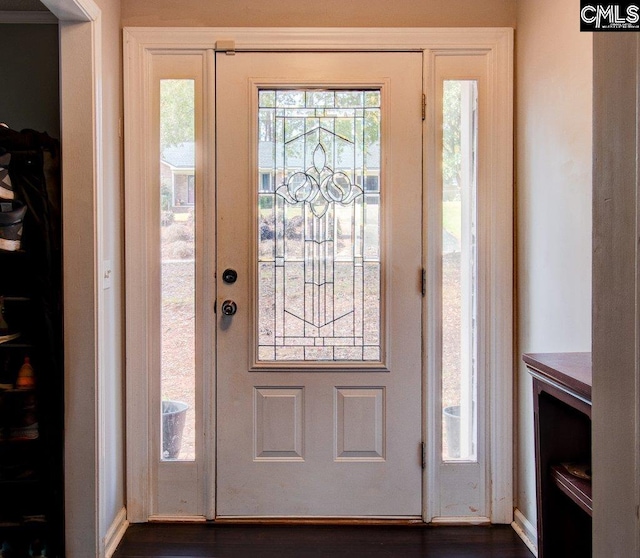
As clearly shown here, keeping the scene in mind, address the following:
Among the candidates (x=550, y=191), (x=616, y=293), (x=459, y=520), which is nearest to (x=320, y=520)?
(x=459, y=520)

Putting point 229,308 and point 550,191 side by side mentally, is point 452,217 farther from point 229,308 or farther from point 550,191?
point 229,308

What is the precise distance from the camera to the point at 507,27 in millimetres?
2273

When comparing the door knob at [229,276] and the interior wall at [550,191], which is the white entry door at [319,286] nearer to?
the door knob at [229,276]

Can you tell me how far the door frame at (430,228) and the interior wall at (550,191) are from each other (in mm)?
61

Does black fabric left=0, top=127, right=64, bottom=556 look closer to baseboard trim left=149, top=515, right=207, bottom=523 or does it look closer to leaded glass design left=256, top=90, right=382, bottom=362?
baseboard trim left=149, top=515, right=207, bottom=523

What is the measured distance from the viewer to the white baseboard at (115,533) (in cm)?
207

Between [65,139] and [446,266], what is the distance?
161 cm

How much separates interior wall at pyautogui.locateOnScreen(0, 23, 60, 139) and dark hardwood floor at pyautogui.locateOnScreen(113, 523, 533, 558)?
1.82 m

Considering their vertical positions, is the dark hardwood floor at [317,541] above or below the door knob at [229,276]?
below

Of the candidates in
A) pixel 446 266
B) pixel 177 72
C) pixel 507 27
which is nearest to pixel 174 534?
pixel 446 266

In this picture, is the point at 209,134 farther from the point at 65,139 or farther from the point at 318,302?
the point at 318,302

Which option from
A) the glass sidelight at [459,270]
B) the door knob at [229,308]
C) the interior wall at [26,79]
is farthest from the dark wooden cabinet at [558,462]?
the interior wall at [26,79]

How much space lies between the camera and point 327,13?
2.27 metres

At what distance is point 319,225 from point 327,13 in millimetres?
918
